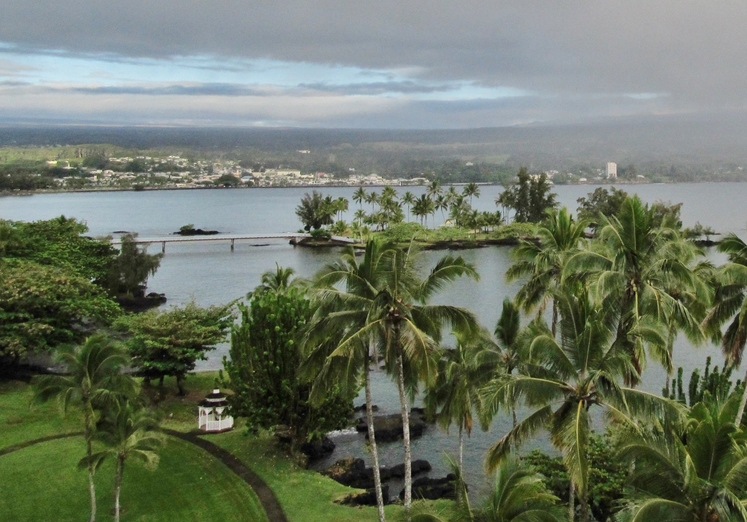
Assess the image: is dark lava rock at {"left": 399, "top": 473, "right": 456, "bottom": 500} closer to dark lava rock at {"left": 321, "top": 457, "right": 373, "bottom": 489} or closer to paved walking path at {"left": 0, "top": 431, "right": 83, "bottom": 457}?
dark lava rock at {"left": 321, "top": 457, "right": 373, "bottom": 489}

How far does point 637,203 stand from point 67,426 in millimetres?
25998

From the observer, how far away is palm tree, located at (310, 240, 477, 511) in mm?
19438

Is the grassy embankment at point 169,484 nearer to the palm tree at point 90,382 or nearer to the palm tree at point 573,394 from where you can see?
the palm tree at point 90,382

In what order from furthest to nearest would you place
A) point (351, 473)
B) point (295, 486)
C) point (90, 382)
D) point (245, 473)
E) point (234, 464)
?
point (351, 473)
point (234, 464)
point (245, 473)
point (295, 486)
point (90, 382)

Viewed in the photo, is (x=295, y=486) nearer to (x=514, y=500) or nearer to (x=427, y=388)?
(x=427, y=388)

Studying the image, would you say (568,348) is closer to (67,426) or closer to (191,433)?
(191,433)

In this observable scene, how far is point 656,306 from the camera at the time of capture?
2141 centimetres

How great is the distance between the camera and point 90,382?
22.5 meters

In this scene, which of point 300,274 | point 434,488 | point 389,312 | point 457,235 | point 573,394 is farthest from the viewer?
point 457,235

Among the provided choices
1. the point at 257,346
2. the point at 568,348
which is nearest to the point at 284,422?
the point at 257,346

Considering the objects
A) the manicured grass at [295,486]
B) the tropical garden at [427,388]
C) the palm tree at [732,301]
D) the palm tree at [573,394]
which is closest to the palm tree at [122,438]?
the tropical garden at [427,388]

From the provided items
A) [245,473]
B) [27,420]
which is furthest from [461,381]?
[27,420]

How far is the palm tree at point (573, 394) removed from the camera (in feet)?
49.4

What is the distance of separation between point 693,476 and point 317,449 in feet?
71.2
